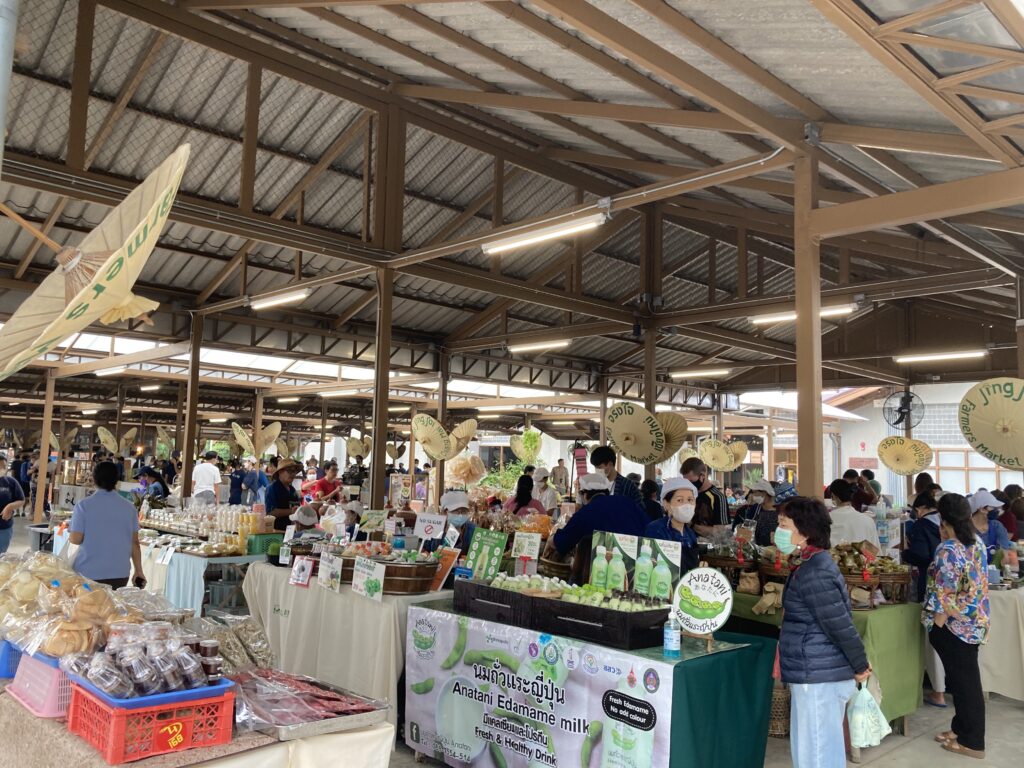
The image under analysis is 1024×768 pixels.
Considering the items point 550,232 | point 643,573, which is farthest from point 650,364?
point 643,573

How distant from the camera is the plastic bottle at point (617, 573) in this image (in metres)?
3.86

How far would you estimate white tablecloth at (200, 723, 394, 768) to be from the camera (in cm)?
212

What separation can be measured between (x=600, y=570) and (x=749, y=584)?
55.6 inches

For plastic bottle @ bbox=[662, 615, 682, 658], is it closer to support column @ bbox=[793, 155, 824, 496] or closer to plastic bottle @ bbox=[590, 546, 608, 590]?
plastic bottle @ bbox=[590, 546, 608, 590]

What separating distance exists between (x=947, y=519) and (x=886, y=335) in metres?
12.0

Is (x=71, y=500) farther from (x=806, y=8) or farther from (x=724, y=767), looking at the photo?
(x=806, y=8)

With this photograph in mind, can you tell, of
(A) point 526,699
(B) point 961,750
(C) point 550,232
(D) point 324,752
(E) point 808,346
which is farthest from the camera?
(C) point 550,232

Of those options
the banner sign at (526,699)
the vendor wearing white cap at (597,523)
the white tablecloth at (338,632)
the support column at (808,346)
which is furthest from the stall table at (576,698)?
the support column at (808,346)

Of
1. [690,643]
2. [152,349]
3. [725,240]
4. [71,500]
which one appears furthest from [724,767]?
[152,349]

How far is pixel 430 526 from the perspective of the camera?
5.35m

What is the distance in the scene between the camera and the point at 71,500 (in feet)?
32.3

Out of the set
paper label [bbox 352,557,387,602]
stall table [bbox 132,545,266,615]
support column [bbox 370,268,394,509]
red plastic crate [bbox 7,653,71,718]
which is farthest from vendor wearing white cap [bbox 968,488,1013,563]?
red plastic crate [bbox 7,653,71,718]

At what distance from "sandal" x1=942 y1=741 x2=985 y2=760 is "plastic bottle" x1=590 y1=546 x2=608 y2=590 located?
2.58 metres

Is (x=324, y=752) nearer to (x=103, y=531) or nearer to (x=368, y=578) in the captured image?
(x=368, y=578)
